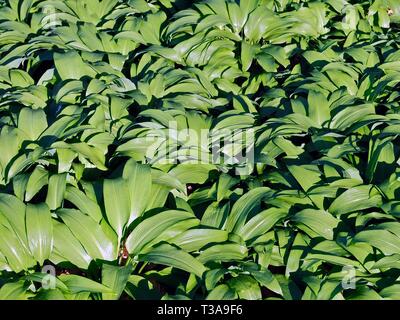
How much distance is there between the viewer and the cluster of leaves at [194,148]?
219 centimetres

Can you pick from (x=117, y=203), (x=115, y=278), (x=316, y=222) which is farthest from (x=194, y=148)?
(x=115, y=278)

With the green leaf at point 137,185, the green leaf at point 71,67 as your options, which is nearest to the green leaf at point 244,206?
the green leaf at point 137,185

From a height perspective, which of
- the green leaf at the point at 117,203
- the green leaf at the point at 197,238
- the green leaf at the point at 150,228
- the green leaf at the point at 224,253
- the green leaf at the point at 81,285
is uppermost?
the green leaf at the point at 117,203

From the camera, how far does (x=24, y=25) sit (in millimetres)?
3570

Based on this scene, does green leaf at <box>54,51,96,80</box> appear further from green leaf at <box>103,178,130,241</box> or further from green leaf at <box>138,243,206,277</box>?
green leaf at <box>138,243,206,277</box>

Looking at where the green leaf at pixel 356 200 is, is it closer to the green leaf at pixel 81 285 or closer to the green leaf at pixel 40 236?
the green leaf at pixel 81 285

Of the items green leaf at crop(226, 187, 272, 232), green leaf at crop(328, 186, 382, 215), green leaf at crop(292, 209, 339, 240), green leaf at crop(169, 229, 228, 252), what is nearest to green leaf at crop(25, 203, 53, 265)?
green leaf at crop(169, 229, 228, 252)

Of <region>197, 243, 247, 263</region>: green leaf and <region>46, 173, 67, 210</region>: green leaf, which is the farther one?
<region>46, 173, 67, 210</region>: green leaf

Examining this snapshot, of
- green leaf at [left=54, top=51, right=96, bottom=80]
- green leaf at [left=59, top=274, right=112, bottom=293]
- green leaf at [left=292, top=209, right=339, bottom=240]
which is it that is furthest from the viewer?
green leaf at [left=54, top=51, right=96, bottom=80]

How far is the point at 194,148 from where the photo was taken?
2662mm

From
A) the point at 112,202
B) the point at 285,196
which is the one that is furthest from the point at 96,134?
the point at 285,196

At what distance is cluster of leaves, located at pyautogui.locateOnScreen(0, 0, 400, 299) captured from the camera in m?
2.19

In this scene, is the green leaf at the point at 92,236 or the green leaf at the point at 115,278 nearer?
the green leaf at the point at 115,278
